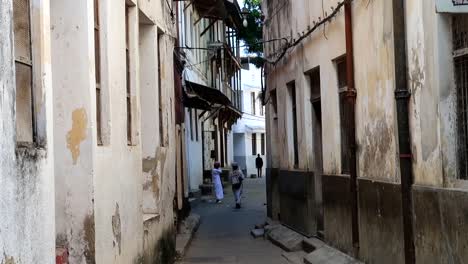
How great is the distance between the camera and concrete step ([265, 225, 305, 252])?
13.5 m

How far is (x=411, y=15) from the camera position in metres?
8.08

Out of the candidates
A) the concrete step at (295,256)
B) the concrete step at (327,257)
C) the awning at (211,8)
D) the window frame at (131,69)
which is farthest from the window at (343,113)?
the awning at (211,8)

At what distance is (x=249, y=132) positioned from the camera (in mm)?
52906

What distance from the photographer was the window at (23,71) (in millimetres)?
5078

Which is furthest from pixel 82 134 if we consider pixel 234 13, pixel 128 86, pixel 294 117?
pixel 234 13

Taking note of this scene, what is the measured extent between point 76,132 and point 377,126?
4329 mm

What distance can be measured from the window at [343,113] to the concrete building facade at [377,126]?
0.02m

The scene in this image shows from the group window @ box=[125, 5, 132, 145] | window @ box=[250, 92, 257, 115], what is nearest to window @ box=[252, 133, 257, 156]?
window @ box=[250, 92, 257, 115]

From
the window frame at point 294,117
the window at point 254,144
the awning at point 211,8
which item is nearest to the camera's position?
the window frame at point 294,117

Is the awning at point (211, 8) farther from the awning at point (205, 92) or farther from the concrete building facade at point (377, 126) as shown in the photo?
the concrete building facade at point (377, 126)

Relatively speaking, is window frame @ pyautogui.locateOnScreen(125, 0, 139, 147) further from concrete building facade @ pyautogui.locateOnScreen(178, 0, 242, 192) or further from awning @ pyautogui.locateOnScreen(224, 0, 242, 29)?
awning @ pyautogui.locateOnScreen(224, 0, 242, 29)

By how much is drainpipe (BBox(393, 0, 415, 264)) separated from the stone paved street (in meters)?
4.80

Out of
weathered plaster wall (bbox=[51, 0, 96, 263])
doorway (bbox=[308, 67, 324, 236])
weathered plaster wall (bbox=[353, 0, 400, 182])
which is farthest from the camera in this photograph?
doorway (bbox=[308, 67, 324, 236])

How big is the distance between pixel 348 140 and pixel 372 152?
3.44 feet
